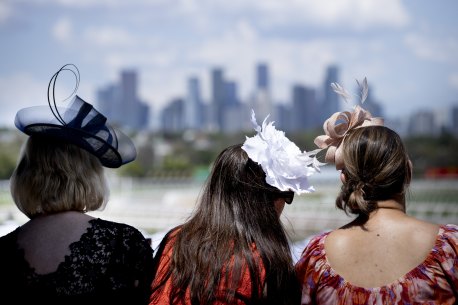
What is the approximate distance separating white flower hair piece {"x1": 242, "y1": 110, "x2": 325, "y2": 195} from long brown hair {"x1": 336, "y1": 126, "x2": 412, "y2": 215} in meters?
0.20

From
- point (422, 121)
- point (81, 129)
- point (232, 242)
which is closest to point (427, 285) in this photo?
point (232, 242)

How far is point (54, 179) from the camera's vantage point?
2.95 metres

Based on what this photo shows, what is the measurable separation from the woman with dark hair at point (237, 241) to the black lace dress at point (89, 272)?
0.16m

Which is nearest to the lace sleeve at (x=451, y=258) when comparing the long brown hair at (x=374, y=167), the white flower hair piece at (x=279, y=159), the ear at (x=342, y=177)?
the long brown hair at (x=374, y=167)

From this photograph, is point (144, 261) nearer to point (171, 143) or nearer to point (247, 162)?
point (247, 162)

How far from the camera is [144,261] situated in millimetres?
3039

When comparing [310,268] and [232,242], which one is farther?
[310,268]

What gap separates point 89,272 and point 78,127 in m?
0.63

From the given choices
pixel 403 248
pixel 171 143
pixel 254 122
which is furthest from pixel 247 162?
pixel 171 143

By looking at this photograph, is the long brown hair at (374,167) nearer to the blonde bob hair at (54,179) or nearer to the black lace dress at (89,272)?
the black lace dress at (89,272)

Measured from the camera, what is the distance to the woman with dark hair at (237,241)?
2.91 meters

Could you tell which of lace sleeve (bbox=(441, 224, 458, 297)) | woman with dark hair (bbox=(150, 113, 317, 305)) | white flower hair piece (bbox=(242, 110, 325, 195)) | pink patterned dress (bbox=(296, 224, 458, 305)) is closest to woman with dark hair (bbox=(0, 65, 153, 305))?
woman with dark hair (bbox=(150, 113, 317, 305))

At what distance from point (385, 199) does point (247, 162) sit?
632mm

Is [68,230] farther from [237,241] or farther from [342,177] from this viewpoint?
[342,177]
